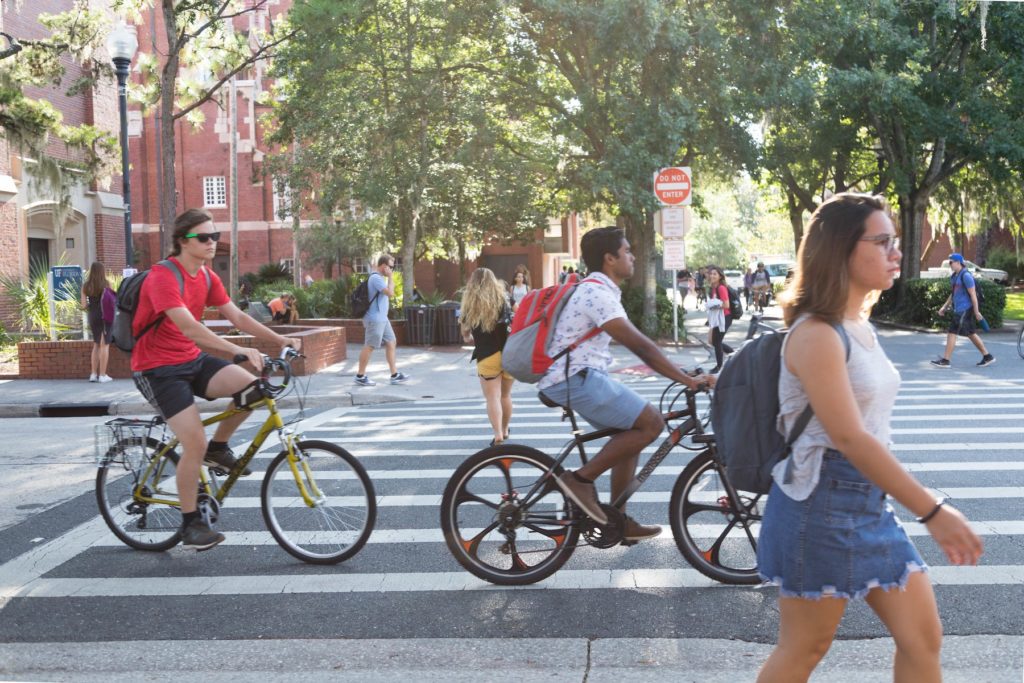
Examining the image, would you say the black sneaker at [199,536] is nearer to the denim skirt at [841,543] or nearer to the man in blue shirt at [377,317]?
the denim skirt at [841,543]

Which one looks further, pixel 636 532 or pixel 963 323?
pixel 963 323

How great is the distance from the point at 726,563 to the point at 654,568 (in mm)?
498

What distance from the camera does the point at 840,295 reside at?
276cm

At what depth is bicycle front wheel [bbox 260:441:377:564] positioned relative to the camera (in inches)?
224

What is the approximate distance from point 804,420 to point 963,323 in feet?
50.3

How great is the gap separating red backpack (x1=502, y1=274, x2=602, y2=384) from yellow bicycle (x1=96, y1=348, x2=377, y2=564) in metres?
1.08

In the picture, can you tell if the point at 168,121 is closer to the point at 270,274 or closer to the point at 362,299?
the point at 362,299

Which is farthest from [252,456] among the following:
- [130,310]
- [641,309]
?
[641,309]

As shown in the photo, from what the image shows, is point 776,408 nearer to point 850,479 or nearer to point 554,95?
point 850,479

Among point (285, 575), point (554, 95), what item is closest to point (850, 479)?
point (285, 575)

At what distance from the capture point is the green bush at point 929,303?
80.0ft

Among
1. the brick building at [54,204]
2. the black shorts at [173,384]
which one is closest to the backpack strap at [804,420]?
the black shorts at [173,384]

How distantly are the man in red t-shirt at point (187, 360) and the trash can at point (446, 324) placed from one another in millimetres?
17795

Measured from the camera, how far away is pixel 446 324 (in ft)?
77.7
